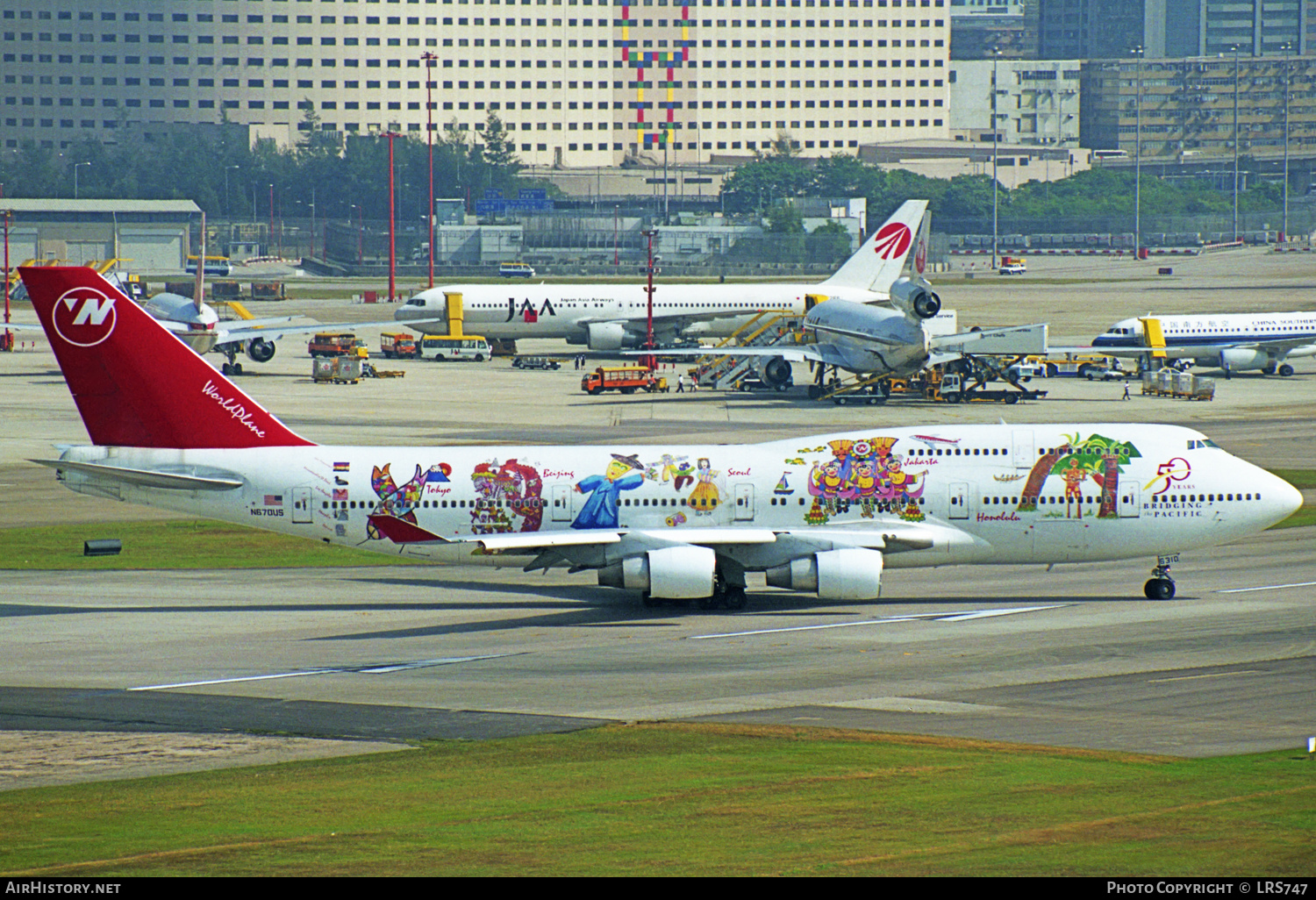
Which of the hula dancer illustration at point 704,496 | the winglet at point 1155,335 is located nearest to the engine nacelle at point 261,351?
the winglet at point 1155,335

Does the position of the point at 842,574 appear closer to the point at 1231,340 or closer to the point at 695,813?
the point at 695,813

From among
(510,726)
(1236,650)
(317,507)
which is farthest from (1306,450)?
(510,726)

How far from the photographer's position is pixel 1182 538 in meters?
49.5

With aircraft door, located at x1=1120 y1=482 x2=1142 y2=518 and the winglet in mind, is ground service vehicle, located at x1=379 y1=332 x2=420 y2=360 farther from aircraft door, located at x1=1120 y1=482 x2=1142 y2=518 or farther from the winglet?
aircraft door, located at x1=1120 y1=482 x2=1142 y2=518

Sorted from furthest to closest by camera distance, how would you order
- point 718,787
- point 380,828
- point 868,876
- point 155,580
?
point 155,580
point 718,787
point 380,828
point 868,876

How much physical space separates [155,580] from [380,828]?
32286 millimetres

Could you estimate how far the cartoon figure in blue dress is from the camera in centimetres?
4941

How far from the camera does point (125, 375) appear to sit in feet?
162

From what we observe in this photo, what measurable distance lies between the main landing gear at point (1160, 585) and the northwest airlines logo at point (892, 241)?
8330 cm

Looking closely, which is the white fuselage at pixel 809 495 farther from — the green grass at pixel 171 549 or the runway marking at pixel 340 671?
the green grass at pixel 171 549

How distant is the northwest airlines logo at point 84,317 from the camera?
49.3 m

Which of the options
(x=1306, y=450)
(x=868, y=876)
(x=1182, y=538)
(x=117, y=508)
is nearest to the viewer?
(x=868, y=876)

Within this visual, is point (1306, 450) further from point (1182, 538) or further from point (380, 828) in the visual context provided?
point (380, 828)

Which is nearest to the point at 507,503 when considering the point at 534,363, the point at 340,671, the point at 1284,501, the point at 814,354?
the point at 340,671
